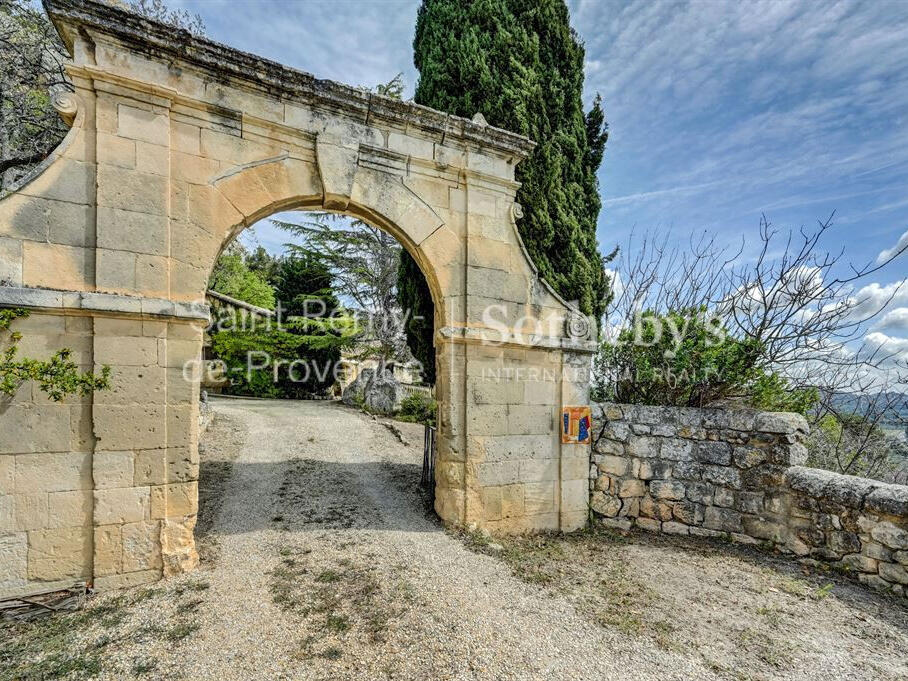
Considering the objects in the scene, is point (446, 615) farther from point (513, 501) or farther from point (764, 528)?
point (764, 528)

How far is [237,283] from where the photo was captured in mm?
15953

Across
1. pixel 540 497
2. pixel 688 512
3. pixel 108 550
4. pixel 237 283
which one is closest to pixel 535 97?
pixel 540 497

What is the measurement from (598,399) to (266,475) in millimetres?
4986

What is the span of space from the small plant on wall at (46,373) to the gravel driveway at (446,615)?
1.57m

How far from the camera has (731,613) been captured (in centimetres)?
325

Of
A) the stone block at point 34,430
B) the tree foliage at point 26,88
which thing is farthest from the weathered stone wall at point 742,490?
the tree foliage at point 26,88

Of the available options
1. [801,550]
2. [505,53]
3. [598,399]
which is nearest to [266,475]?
[598,399]

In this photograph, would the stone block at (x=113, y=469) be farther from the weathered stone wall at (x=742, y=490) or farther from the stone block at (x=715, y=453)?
the stone block at (x=715, y=453)

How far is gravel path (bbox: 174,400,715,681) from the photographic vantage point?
2510 mm

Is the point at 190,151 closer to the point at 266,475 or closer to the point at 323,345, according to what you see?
the point at 266,475

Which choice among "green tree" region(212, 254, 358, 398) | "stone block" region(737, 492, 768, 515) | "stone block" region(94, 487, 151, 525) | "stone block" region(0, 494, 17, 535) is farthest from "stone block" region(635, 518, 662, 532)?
"green tree" region(212, 254, 358, 398)

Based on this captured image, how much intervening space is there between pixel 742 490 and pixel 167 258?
6149mm

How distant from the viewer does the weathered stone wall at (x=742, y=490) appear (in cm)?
370

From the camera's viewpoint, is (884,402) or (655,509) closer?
(655,509)
